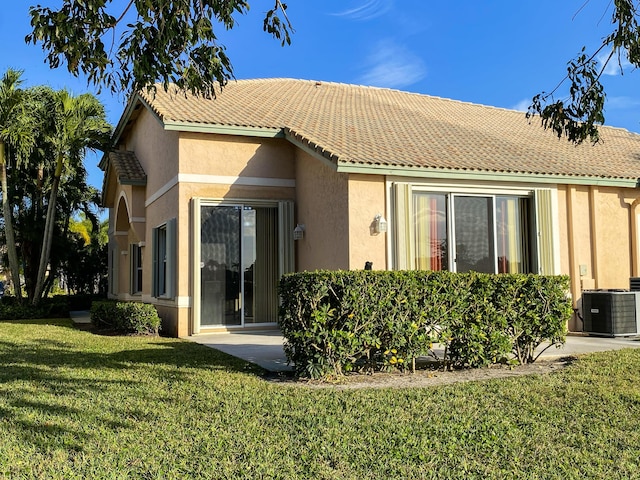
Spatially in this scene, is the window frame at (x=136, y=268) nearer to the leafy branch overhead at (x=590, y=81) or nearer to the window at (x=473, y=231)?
the window at (x=473, y=231)

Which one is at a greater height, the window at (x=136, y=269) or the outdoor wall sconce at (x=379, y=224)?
the outdoor wall sconce at (x=379, y=224)

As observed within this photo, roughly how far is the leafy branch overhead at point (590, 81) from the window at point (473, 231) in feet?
14.0

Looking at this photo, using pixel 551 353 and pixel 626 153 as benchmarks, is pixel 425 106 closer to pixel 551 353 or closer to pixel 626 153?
pixel 626 153

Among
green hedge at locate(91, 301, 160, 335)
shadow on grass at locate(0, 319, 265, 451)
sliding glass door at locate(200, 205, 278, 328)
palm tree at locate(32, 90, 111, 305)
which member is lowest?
shadow on grass at locate(0, 319, 265, 451)

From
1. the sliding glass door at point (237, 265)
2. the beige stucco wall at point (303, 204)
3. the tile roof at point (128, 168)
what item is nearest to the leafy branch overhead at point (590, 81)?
the beige stucco wall at point (303, 204)

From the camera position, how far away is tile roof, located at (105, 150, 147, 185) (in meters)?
16.9

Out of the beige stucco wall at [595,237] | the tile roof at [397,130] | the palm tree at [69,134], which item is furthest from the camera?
the palm tree at [69,134]

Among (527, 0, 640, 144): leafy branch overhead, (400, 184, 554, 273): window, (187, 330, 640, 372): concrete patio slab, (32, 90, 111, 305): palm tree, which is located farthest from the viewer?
(32, 90, 111, 305): palm tree

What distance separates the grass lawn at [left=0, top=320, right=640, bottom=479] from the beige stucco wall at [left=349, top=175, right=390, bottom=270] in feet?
13.1

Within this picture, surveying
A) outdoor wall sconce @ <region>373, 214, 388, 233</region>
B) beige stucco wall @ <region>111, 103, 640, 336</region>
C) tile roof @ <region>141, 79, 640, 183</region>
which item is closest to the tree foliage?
tile roof @ <region>141, 79, 640, 183</region>

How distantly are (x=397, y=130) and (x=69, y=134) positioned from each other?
10915 millimetres

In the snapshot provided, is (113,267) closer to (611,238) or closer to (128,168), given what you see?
(128,168)

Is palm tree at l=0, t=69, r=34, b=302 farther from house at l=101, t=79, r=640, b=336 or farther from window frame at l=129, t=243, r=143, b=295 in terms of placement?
house at l=101, t=79, r=640, b=336

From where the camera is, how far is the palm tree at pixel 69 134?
18.6 meters
